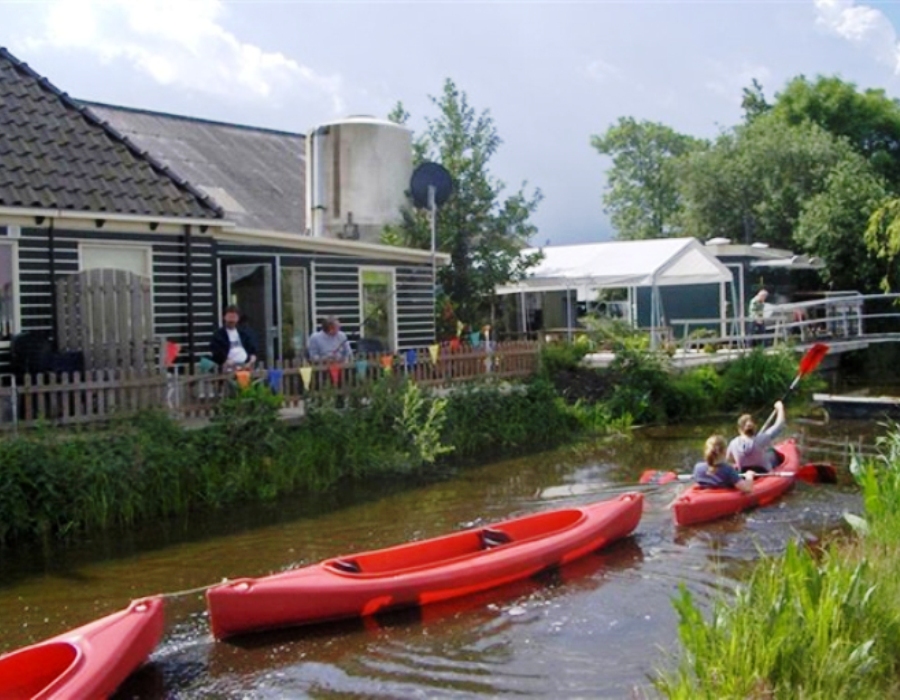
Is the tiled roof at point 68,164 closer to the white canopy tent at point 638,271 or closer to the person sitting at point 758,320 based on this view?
the white canopy tent at point 638,271

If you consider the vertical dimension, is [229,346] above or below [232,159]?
below

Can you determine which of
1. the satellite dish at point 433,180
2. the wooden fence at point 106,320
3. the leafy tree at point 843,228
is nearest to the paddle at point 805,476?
the wooden fence at point 106,320

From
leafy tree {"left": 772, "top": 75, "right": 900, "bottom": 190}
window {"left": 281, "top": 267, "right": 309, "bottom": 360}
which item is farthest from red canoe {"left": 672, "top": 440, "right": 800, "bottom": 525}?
leafy tree {"left": 772, "top": 75, "right": 900, "bottom": 190}

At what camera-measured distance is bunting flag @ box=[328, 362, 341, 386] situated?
1592cm

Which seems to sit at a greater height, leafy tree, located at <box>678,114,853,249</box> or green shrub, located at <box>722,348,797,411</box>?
leafy tree, located at <box>678,114,853,249</box>

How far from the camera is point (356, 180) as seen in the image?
2370 cm

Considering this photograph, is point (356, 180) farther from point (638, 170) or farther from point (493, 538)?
point (638, 170)

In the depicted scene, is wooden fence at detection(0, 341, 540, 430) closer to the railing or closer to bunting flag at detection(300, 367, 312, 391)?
bunting flag at detection(300, 367, 312, 391)

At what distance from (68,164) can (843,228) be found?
26.1 metres

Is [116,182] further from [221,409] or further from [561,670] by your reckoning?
[561,670]

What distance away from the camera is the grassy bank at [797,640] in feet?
18.1

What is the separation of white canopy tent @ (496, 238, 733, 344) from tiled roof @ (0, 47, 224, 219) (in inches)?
446

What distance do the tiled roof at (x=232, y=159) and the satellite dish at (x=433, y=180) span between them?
299 centimetres

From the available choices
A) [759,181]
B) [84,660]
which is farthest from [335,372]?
[759,181]
